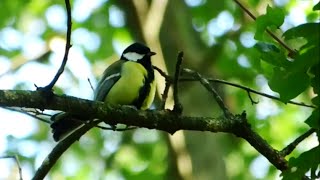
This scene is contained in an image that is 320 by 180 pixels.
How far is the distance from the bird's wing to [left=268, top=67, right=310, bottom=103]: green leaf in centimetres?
191

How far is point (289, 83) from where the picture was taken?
1654 millimetres

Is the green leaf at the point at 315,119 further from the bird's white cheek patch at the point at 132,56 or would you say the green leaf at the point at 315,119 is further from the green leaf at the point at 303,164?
the bird's white cheek patch at the point at 132,56

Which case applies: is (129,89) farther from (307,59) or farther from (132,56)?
(307,59)

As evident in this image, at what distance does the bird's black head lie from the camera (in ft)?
13.8

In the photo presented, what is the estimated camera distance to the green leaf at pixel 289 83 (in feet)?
5.35

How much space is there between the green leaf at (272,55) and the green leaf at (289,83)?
0.13 m

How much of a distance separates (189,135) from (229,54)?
2.16m

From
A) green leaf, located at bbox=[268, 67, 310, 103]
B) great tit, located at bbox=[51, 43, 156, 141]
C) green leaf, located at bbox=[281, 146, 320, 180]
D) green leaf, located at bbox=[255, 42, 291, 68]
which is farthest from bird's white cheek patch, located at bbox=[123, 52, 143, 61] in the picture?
green leaf, located at bbox=[281, 146, 320, 180]

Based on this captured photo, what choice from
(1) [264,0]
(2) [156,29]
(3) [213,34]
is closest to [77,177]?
(3) [213,34]

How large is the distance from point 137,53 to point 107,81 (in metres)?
0.69

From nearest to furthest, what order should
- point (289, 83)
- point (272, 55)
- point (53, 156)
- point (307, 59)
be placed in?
point (307, 59), point (289, 83), point (272, 55), point (53, 156)

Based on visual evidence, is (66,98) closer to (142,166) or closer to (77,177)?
(142,166)

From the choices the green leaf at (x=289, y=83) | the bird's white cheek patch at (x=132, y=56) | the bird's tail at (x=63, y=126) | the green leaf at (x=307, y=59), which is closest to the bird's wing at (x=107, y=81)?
the bird's white cheek patch at (x=132, y=56)

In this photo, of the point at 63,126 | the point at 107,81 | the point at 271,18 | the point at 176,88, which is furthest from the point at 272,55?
the point at 107,81
